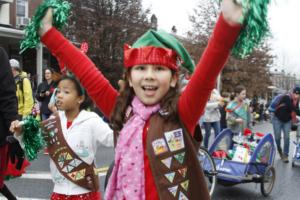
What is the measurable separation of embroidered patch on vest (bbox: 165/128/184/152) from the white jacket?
1.23 metres

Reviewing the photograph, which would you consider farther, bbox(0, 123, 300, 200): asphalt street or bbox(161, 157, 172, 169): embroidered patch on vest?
bbox(0, 123, 300, 200): asphalt street

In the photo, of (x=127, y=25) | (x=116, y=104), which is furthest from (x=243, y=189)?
(x=127, y=25)

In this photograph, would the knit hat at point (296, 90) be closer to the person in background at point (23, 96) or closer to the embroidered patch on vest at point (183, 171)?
the person in background at point (23, 96)

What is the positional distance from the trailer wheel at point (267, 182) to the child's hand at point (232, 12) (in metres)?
4.78

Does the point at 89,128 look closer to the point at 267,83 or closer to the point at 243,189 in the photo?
the point at 243,189

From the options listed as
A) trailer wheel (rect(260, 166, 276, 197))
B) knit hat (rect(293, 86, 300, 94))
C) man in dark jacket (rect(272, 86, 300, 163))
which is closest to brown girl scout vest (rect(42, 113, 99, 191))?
trailer wheel (rect(260, 166, 276, 197))

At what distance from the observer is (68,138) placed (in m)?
3.33

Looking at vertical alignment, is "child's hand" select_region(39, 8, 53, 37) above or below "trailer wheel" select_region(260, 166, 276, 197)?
above

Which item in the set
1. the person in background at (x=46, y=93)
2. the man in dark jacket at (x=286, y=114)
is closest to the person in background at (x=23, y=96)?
the person in background at (x=46, y=93)

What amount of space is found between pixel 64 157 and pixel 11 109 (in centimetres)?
56

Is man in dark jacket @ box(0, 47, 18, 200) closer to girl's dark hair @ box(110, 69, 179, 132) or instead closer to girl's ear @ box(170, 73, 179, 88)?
girl's dark hair @ box(110, 69, 179, 132)

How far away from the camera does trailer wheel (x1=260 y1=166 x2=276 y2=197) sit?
6137mm

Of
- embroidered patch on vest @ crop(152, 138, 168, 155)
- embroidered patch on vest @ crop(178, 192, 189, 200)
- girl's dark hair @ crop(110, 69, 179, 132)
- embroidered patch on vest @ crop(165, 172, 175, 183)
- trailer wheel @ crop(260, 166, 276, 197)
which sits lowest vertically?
trailer wheel @ crop(260, 166, 276, 197)

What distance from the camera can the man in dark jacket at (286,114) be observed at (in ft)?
30.6
